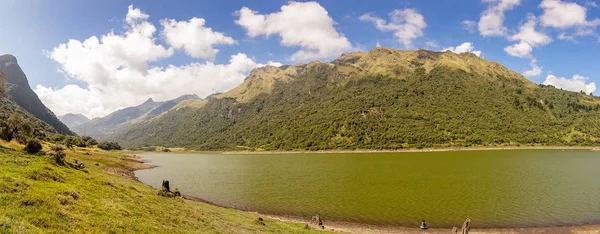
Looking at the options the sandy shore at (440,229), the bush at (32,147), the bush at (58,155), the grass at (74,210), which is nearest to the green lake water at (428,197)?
the sandy shore at (440,229)

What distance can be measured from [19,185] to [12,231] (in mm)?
7824

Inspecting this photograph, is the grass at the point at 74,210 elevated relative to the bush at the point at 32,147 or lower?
lower

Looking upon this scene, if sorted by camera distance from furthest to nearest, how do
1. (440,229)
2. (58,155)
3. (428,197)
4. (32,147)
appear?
(428,197) < (32,147) < (440,229) < (58,155)

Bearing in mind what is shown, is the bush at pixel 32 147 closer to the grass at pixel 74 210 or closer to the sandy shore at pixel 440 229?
the grass at pixel 74 210

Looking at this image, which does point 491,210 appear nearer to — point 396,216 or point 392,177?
point 396,216

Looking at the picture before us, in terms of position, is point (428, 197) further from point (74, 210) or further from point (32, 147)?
point (32, 147)

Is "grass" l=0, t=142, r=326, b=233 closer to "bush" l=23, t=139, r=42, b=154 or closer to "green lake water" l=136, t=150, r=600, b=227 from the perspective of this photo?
"green lake water" l=136, t=150, r=600, b=227

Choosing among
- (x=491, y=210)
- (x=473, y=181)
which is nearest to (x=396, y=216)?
(x=491, y=210)

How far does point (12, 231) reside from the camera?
1152cm

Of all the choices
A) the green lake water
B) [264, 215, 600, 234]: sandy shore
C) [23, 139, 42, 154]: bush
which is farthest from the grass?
[23, 139, 42, 154]: bush

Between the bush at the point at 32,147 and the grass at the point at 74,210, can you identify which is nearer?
the grass at the point at 74,210

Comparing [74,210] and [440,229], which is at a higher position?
[74,210]

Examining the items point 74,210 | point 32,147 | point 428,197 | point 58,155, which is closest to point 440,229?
point 428,197

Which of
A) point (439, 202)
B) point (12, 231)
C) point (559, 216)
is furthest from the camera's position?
point (439, 202)
